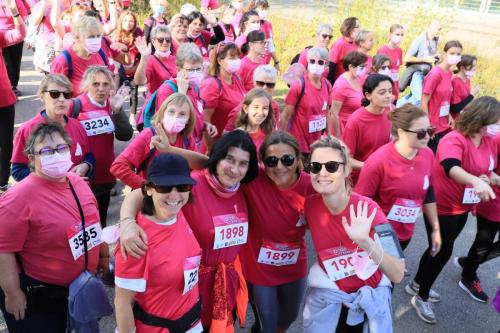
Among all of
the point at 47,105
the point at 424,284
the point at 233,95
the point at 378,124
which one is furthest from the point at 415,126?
the point at 47,105

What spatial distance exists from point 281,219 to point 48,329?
1592 mm

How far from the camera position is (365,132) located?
419 cm

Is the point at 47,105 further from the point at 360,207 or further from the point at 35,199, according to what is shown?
the point at 360,207

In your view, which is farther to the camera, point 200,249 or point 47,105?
point 47,105

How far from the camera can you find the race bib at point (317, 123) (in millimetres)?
5023

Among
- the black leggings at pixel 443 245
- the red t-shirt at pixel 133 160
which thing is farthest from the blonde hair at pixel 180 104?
the black leggings at pixel 443 245

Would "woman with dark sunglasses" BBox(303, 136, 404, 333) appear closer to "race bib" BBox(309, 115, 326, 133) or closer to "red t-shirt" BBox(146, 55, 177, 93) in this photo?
"race bib" BBox(309, 115, 326, 133)

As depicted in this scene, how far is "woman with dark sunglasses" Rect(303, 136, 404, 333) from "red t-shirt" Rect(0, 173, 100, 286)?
55.1 inches

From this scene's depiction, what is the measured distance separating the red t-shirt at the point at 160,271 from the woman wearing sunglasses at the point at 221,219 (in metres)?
0.23

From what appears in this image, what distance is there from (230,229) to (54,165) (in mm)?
1077

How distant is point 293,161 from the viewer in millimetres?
2777

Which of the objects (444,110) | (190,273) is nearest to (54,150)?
(190,273)

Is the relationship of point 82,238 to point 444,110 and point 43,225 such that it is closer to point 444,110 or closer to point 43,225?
point 43,225

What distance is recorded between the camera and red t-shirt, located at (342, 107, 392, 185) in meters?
4.19
